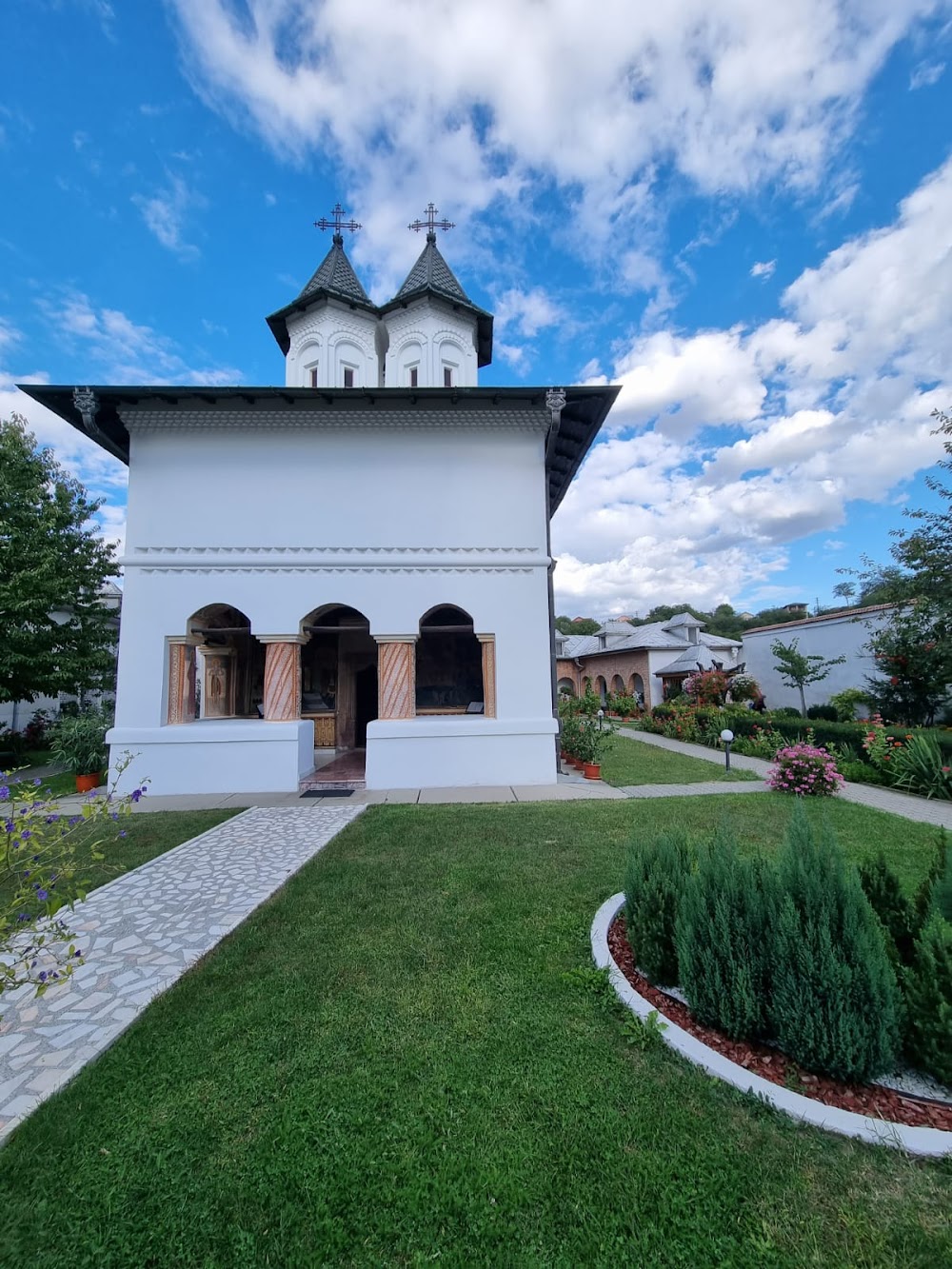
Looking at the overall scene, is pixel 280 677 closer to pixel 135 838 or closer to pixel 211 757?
pixel 211 757

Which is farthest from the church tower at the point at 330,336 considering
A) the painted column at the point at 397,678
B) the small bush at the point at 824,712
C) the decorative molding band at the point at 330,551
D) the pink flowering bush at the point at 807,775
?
the small bush at the point at 824,712

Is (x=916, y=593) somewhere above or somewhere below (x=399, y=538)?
below

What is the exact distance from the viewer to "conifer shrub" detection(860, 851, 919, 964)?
8.84ft

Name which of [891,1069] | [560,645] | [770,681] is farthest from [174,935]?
[560,645]

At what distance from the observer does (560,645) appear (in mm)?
34969

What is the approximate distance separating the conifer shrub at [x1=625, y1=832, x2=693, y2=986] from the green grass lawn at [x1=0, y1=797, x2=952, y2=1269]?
1.42ft

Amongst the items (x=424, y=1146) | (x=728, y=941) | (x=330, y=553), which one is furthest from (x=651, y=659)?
(x=424, y=1146)

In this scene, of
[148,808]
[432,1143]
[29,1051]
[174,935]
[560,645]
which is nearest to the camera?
[432,1143]

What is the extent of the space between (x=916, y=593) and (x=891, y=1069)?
37.1ft

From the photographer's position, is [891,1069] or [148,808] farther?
[148,808]

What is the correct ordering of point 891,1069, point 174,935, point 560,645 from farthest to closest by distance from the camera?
point 560,645 → point 174,935 → point 891,1069

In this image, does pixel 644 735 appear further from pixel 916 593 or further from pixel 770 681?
pixel 916 593

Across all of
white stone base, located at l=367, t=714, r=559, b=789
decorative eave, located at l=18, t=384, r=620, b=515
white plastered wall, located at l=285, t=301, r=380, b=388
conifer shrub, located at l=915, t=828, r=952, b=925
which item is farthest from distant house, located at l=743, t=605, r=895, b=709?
white plastered wall, located at l=285, t=301, r=380, b=388

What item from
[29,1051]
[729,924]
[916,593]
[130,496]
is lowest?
[29,1051]
